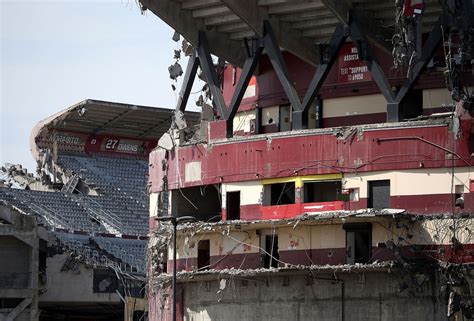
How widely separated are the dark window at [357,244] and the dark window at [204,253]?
22.6ft

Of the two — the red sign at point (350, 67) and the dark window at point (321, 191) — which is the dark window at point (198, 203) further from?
the red sign at point (350, 67)

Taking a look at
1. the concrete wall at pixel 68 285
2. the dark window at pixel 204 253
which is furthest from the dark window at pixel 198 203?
the concrete wall at pixel 68 285

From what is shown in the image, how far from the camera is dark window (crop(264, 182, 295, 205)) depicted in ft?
166

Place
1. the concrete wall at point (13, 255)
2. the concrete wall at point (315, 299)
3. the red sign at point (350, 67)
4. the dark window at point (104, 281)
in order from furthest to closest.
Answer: the dark window at point (104, 281)
the concrete wall at point (13, 255)
the red sign at point (350, 67)
the concrete wall at point (315, 299)

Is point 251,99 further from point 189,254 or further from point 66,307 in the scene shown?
point 66,307

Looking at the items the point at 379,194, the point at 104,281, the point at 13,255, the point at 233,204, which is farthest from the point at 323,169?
the point at 104,281

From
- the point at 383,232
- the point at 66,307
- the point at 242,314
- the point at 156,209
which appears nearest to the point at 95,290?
the point at 66,307

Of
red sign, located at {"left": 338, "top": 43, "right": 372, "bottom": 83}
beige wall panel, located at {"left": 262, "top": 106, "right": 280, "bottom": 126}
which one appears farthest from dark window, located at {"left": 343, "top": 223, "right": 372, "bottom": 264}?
beige wall panel, located at {"left": 262, "top": 106, "right": 280, "bottom": 126}

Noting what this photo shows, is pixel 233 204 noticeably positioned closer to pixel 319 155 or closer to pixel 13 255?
pixel 319 155

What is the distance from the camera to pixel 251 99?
56.2 m

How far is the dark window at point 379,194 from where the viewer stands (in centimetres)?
4756

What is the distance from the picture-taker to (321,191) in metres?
50.4

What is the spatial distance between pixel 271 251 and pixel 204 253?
3.95 metres

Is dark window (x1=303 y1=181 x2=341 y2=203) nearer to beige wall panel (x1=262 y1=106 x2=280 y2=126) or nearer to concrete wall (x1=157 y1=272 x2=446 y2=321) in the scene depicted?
concrete wall (x1=157 y1=272 x2=446 y2=321)
